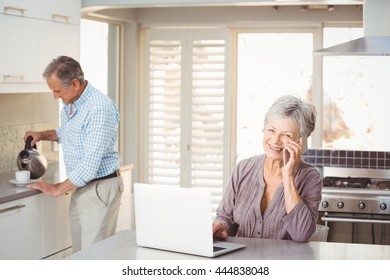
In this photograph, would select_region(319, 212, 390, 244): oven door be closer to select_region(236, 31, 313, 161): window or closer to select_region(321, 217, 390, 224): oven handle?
select_region(321, 217, 390, 224): oven handle

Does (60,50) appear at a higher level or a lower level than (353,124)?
higher

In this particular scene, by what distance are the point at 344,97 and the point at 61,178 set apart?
2.72 meters

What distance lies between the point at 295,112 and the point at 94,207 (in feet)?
5.16

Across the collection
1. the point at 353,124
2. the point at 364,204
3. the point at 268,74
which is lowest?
the point at 364,204

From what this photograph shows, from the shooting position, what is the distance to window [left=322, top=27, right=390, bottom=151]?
6.20m

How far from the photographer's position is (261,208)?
3.16 m

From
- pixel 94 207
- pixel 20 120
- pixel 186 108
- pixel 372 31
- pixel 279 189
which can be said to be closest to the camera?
pixel 279 189

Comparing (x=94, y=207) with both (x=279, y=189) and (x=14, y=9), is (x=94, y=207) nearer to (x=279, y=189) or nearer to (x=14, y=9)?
(x=14, y=9)

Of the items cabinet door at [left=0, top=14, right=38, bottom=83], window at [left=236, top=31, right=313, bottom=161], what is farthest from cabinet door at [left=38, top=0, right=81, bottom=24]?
window at [left=236, top=31, right=313, bottom=161]

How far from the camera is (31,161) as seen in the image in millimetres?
4445

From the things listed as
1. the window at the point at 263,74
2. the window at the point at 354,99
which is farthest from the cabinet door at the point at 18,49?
the window at the point at 354,99

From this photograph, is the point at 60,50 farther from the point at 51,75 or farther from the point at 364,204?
the point at 364,204

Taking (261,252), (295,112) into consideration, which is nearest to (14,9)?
(295,112)
